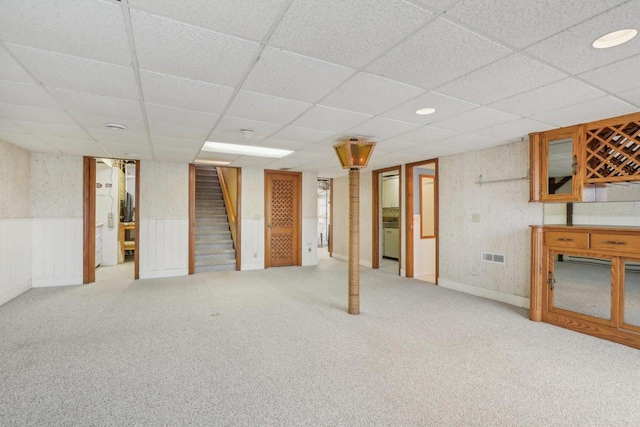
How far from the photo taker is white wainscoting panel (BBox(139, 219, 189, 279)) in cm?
564

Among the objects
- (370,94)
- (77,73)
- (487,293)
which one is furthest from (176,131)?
(487,293)

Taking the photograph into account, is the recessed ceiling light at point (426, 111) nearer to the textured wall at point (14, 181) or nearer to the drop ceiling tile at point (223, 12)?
the drop ceiling tile at point (223, 12)

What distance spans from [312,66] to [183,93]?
1.15 m

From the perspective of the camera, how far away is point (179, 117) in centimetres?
307

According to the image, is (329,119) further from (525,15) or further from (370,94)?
(525,15)

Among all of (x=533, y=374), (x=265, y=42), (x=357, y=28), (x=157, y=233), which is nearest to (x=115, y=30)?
(x=265, y=42)

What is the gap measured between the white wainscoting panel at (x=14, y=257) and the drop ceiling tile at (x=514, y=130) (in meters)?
6.30

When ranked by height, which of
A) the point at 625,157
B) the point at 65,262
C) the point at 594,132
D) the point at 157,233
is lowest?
the point at 65,262

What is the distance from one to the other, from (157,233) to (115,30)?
4802mm

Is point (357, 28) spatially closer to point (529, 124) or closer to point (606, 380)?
point (529, 124)

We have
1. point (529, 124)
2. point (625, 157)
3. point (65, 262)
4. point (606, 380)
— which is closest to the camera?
point (606, 380)

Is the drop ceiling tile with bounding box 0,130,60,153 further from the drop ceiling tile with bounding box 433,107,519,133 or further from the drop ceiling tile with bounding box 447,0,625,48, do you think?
the drop ceiling tile with bounding box 433,107,519,133

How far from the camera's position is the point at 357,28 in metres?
1.60

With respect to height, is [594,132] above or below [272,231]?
above
